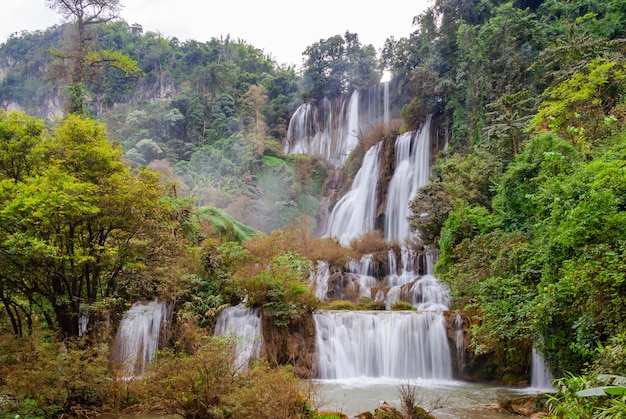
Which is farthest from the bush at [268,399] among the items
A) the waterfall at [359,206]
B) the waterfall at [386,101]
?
the waterfall at [386,101]

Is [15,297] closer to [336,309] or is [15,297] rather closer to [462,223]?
[336,309]

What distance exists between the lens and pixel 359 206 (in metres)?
28.4

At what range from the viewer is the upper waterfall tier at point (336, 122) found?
3675 centimetres

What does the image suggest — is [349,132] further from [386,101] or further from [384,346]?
[384,346]

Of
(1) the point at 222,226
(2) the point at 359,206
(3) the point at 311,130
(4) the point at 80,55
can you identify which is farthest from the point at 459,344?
(3) the point at 311,130

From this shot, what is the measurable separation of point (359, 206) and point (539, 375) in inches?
680

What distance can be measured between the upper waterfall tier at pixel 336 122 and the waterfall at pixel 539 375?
80.6 ft

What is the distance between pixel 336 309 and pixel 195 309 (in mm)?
5352

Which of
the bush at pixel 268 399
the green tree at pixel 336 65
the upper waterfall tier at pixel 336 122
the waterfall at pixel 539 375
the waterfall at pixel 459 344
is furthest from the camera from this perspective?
the green tree at pixel 336 65


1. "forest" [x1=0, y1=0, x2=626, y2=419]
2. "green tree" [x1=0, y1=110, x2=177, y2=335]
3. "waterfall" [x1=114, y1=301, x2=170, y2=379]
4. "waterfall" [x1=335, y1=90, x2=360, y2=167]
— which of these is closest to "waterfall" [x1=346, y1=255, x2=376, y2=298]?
"forest" [x1=0, y1=0, x2=626, y2=419]

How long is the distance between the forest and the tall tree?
→ 133mm

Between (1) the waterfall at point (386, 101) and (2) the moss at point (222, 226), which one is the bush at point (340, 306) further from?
(1) the waterfall at point (386, 101)

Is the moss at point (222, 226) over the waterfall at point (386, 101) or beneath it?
beneath

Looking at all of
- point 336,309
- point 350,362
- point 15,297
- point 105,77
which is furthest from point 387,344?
point 105,77
